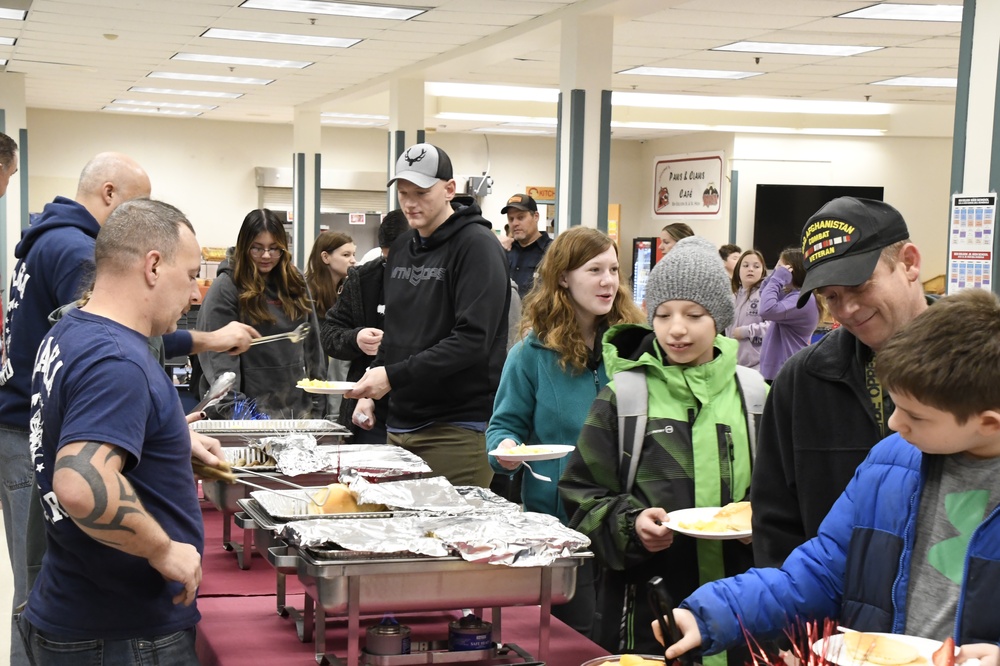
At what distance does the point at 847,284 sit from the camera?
1550 mm

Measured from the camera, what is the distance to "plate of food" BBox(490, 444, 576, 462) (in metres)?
2.26

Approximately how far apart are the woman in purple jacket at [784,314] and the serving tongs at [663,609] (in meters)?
4.51

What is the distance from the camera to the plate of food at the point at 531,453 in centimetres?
226

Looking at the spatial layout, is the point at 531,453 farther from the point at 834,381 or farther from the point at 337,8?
the point at 337,8

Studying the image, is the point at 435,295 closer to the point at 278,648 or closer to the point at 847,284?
the point at 278,648

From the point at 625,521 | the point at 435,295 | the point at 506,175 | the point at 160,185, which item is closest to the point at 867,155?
the point at 506,175

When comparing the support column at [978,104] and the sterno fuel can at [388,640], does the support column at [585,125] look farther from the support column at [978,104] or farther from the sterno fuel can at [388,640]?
the sterno fuel can at [388,640]

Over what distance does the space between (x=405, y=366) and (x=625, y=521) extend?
112 centimetres

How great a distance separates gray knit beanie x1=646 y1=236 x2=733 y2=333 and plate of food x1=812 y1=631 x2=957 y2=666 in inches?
38.4

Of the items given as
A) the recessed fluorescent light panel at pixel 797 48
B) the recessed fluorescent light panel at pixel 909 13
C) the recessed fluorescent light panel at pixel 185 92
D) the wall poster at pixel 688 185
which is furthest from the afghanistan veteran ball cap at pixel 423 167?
the wall poster at pixel 688 185

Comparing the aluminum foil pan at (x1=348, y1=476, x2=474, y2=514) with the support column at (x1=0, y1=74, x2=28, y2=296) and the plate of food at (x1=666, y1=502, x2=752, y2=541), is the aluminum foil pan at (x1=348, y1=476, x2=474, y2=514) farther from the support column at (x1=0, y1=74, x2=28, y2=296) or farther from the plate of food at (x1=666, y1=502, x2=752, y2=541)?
the support column at (x1=0, y1=74, x2=28, y2=296)

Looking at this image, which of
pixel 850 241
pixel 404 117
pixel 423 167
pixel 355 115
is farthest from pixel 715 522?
pixel 355 115

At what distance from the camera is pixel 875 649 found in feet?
3.98

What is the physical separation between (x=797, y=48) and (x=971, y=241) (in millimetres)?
4630
